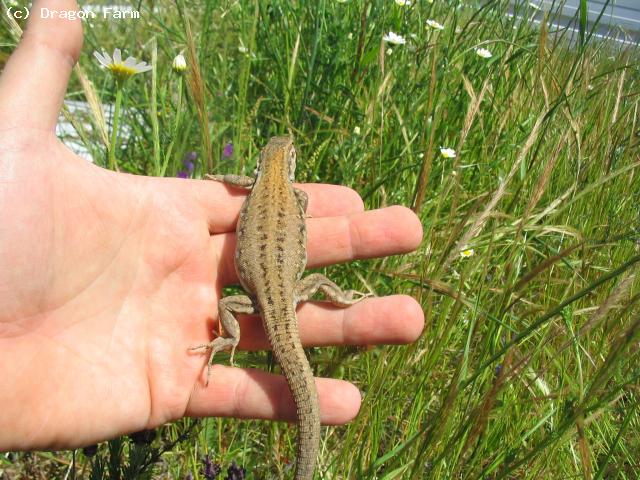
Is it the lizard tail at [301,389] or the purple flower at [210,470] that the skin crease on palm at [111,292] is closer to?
the lizard tail at [301,389]

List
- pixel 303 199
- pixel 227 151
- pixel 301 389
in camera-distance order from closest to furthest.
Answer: pixel 301 389 → pixel 303 199 → pixel 227 151

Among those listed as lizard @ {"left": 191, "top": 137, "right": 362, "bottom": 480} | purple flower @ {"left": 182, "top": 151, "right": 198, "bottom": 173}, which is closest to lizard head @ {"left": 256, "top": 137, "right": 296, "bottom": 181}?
lizard @ {"left": 191, "top": 137, "right": 362, "bottom": 480}

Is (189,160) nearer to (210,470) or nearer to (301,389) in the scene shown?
(301,389)

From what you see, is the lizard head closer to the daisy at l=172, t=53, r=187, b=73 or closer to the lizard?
the lizard

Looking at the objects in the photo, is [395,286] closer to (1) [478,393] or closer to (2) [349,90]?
(1) [478,393]

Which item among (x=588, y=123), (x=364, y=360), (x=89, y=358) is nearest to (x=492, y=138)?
(x=588, y=123)

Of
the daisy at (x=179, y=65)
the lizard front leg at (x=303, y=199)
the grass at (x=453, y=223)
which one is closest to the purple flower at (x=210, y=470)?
the grass at (x=453, y=223)

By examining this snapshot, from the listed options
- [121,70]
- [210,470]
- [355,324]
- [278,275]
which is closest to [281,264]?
[278,275]
